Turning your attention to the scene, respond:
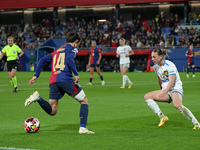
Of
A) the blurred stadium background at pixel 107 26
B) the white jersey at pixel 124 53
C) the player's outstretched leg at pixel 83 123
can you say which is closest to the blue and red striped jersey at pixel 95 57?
the white jersey at pixel 124 53

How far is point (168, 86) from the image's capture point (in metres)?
8.92

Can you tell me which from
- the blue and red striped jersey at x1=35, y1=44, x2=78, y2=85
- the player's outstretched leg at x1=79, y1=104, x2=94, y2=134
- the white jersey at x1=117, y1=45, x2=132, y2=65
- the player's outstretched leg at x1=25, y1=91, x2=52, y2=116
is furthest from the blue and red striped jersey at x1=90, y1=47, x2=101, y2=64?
the player's outstretched leg at x1=79, y1=104, x2=94, y2=134

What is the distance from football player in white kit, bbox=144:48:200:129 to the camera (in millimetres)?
8969

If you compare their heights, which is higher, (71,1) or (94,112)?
(71,1)

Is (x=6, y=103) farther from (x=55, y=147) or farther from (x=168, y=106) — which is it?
(x=55, y=147)

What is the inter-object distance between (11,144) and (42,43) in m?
44.6

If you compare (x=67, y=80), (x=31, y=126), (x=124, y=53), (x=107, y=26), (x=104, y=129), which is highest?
(x=107, y=26)

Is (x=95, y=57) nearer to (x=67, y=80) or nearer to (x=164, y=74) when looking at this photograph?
(x=164, y=74)

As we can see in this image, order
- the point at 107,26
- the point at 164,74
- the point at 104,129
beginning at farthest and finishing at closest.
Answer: the point at 107,26, the point at 164,74, the point at 104,129

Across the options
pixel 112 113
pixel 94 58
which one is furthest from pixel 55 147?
pixel 94 58

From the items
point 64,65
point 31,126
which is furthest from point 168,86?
point 31,126

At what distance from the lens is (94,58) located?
24.3m

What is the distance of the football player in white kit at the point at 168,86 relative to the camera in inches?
353

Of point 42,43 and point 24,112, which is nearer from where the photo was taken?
point 24,112
